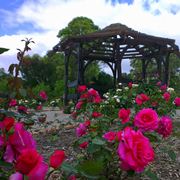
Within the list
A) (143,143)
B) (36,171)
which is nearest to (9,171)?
(36,171)

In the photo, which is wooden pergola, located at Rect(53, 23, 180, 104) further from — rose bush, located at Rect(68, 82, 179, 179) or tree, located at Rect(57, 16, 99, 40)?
tree, located at Rect(57, 16, 99, 40)

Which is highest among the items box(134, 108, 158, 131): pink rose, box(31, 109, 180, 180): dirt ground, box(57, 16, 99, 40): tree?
box(57, 16, 99, 40): tree

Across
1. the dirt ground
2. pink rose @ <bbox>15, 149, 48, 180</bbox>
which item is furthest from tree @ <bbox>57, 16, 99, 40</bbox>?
pink rose @ <bbox>15, 149, 48, 180</bbox>

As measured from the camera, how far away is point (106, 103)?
20.5ft

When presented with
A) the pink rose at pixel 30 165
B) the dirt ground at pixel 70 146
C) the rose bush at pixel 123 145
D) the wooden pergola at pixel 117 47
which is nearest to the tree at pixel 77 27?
the wooden pergola at pixel 117 47

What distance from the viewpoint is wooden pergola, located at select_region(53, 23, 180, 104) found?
35.1 ft

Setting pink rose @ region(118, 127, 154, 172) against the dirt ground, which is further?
the dirt ground

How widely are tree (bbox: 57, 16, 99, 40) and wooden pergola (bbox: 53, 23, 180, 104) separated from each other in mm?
14023

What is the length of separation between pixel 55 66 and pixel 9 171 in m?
29.4

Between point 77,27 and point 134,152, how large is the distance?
27156 millimetres

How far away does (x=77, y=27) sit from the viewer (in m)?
27.9

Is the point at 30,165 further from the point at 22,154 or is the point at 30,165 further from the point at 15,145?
the point at 15,145

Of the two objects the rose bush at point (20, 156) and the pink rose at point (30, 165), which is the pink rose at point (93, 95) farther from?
the pink rose at point (30, 165)

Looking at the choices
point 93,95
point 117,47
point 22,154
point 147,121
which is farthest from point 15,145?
point 117,47
